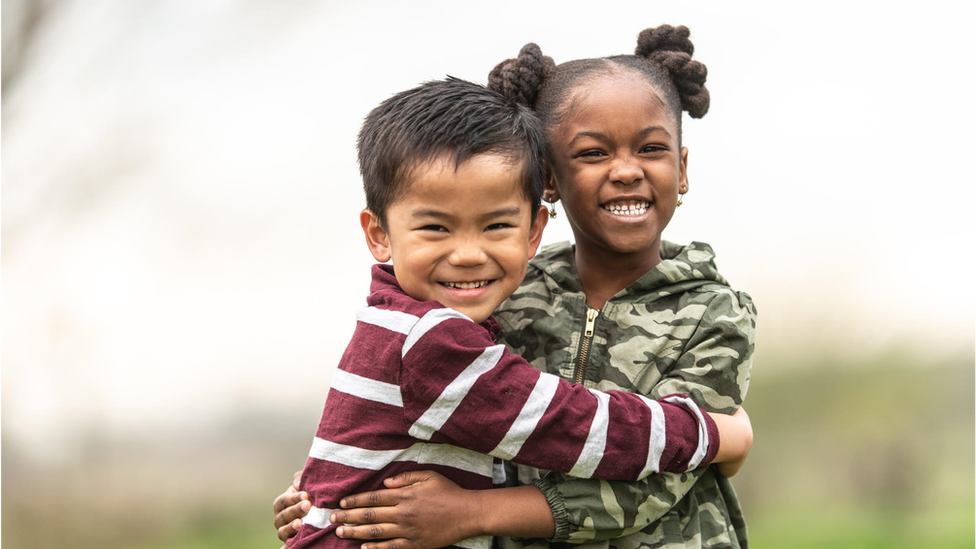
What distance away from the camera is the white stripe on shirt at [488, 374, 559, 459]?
1.40 metres

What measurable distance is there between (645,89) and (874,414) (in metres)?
2.56

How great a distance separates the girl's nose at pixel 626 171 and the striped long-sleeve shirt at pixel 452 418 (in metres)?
0.51

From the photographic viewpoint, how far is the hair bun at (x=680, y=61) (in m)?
1.99

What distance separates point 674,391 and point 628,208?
0.43m

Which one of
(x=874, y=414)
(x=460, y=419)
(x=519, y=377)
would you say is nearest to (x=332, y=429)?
(x=460, y=419)

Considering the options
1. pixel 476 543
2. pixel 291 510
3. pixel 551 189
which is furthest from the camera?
pixel 551 189

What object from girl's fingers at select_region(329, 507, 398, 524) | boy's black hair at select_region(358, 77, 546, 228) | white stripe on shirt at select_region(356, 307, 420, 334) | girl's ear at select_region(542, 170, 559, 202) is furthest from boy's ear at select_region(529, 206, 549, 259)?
girl's fingers at select_region(329, 507, 398, 524)

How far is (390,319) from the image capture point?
146cm

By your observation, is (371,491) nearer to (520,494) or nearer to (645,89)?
(520,494)

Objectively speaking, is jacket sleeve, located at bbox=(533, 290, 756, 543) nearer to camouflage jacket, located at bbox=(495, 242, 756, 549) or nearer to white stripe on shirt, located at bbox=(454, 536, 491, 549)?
camouflage jacket, located at bbox=(495, 242, 756, 549)

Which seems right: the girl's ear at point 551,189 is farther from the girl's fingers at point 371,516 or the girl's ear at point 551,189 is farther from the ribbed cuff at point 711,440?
the girl's fingers at point 371,516

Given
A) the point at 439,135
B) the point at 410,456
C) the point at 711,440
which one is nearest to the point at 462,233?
the point at 439,135

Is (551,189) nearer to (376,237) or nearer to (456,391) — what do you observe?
(376,237)

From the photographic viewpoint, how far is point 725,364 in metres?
1.69
